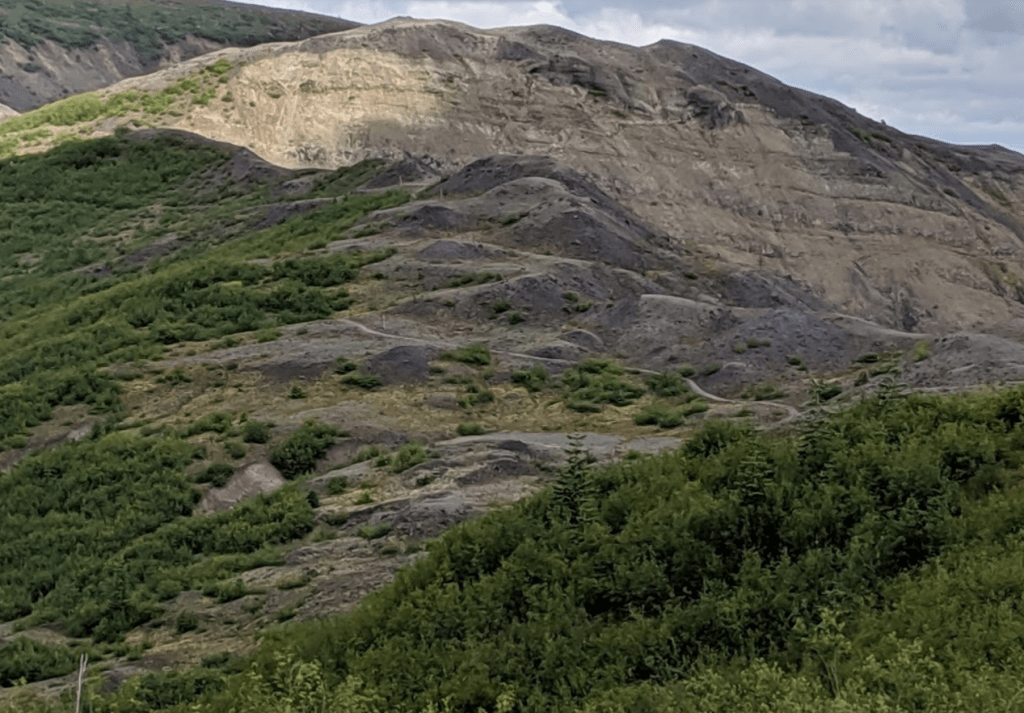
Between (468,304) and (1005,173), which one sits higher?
(1005,173)

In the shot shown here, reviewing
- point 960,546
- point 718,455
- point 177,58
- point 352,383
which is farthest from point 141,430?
point 177,58

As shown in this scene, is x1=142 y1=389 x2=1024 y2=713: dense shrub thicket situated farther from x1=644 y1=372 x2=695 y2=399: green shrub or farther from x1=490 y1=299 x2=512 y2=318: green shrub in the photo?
x1=490 y1=299 x2=512 y2=318: green shrub

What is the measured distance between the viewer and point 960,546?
524 inches

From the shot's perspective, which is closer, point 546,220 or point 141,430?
point 141,430

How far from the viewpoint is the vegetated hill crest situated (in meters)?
55.8

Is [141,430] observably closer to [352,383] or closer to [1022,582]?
[352,383]

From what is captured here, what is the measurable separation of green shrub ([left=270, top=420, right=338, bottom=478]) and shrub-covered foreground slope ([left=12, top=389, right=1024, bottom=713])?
708 cm

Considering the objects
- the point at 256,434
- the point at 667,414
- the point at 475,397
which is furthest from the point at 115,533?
the point at 667,414

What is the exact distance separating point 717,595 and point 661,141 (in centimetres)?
4751

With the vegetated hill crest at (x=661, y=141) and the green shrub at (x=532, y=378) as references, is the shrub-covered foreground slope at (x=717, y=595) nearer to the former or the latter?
the green shrub at (x=532, y=378)

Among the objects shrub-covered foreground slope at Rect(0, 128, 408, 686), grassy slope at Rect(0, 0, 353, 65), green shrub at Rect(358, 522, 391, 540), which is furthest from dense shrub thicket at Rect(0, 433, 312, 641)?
grassy slope at Rect(0, 0, 353, 65)

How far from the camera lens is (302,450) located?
22.8 m

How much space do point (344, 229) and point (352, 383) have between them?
13.4m

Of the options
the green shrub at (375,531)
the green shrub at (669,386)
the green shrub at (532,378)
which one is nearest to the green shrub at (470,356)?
the green shrub at (532,378)
